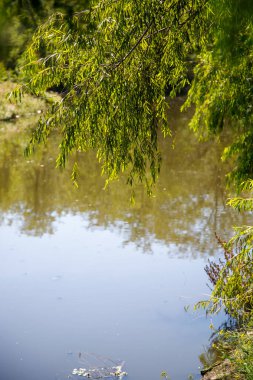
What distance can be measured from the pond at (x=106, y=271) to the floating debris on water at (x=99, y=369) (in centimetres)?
7

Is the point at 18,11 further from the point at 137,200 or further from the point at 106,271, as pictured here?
the point at 137,200

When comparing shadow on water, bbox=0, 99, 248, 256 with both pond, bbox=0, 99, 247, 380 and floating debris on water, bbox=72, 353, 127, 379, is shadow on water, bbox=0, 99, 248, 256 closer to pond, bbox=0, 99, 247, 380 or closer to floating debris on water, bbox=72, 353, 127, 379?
pond, bbox=0, 99, 247, 380

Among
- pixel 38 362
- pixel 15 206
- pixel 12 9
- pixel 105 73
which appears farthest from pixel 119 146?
pixel 15 206

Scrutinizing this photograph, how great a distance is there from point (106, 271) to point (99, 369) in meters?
2.46

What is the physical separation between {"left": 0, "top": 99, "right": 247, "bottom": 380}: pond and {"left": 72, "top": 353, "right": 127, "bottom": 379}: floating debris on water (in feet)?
0.23

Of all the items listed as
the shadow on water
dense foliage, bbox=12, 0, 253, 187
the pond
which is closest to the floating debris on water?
the pond

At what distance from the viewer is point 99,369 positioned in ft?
21.4

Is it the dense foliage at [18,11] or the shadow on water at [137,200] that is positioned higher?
the shadow on water at [137,200]

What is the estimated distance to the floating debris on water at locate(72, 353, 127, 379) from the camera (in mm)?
6387

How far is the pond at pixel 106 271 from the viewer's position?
693 centimetres

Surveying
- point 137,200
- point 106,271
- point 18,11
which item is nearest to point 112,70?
point 18,11

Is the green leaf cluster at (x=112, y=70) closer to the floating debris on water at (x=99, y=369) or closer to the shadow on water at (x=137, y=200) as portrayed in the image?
the floating debris on water at (x=99, y=369)

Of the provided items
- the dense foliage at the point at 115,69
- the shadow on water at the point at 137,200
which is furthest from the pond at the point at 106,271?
the dense foliage at the point at 115,69

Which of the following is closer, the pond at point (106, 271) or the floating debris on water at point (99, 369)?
the floating debris on water at point (99, 369)
